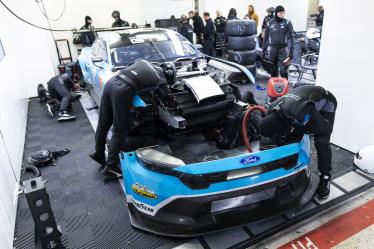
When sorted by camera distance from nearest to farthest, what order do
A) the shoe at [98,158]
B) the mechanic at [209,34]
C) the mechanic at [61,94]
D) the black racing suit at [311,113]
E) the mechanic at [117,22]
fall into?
1. the black racing suit at [311,113]
2. the shoe at [98,158]
3. the mechanic at [61,94]
4. the mechanic at [117,22]
5. the mechanic at [209,34]

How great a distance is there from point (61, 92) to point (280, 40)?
4.60m

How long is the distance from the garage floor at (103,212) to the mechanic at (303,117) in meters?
0.63

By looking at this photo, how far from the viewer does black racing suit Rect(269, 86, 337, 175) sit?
2273 mm

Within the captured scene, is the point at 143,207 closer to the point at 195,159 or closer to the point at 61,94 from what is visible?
the point at 195,159

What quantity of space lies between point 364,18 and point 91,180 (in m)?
3.52

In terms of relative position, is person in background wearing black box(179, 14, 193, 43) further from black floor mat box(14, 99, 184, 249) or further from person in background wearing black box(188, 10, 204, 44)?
black floor mat box(14, 99, 184, 249)

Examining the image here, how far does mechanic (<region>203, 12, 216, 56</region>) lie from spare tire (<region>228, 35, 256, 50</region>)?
8.83 ft

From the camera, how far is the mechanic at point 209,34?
30.8 feet

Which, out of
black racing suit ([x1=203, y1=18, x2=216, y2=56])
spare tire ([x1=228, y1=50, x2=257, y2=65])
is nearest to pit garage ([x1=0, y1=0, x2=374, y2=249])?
spare tire ([x1=228, y1=50, x2=257, y2=65])

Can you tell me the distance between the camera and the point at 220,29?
31.6 ft

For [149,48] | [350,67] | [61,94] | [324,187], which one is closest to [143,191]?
[324,187]

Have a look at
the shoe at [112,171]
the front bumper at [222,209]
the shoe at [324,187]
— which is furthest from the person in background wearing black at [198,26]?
the front bumper at [222,209]

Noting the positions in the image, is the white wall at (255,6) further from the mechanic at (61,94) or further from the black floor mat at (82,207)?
the black floor mat at (82,207)

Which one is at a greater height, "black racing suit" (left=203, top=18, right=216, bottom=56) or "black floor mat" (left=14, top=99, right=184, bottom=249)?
"black racing suit" (left=203, top=18, right=216, bottom=56)
